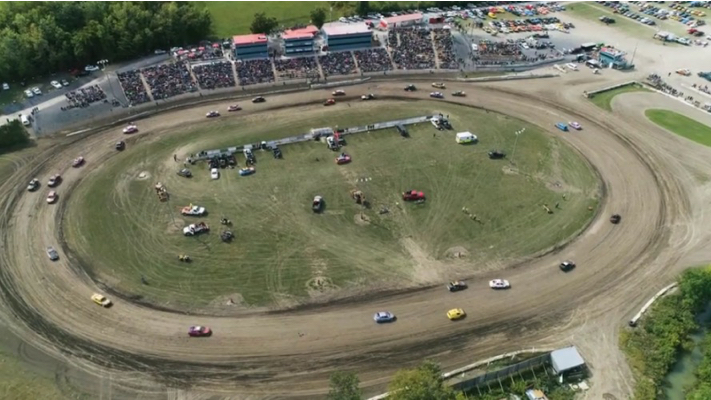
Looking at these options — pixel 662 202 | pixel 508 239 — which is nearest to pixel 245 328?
pixel 508 239

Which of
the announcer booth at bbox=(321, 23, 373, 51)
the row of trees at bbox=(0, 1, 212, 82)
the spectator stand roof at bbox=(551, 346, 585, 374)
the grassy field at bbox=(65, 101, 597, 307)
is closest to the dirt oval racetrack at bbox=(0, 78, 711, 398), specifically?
the spectator stand roof at bbox=(551, 346, 585, 374)

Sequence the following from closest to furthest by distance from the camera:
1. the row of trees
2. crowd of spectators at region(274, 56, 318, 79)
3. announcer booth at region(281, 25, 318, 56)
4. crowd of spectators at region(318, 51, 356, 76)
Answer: the row of trees < crowd of spectators at region(274, 56, 318, 79) < crowd of spectators at region(318, 51, 356, 76) < announcer booth at region(281, 25, 318, 56)

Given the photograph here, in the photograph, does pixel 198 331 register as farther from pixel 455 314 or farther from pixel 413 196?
pixel 413 196

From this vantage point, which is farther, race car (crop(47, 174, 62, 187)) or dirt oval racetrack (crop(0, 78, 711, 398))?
race car (crop(47, 174, 62, 187))

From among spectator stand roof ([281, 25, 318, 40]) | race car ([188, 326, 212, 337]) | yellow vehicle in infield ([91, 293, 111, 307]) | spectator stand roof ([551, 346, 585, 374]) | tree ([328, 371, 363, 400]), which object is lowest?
spectator stand roof ([551, 346, 585, 374])

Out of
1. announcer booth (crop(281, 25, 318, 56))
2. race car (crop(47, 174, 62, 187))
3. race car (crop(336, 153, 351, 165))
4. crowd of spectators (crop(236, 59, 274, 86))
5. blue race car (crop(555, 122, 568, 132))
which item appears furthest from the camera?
announcer booth (crop(281, 25, 318, 56))

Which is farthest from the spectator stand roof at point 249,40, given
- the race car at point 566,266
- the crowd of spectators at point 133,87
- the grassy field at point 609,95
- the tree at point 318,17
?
the race car at point 566,266

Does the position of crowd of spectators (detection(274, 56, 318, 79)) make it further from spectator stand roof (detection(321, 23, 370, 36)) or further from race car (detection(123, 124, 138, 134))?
race car (detection(123, 124, 138, 134))
